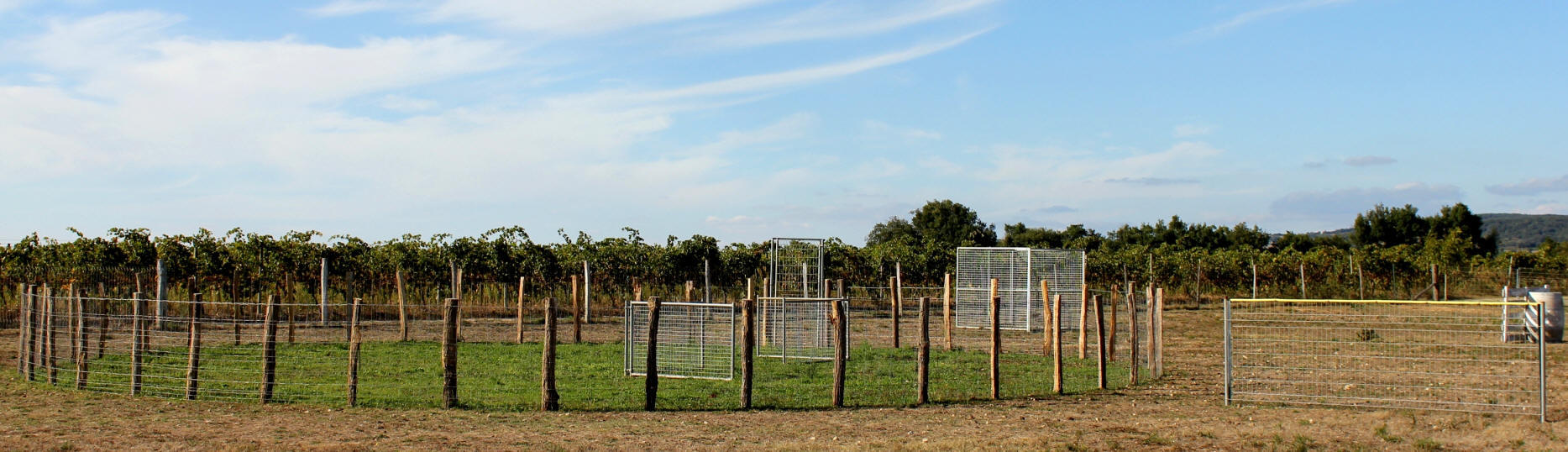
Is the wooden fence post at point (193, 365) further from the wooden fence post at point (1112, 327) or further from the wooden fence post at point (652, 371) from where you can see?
the wooden fence post at point (1112, 327)

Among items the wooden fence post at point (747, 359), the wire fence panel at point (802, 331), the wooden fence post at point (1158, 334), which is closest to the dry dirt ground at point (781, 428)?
the wooden fence post at point (747, 359)

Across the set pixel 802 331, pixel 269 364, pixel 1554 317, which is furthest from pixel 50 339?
pixel 1554 317

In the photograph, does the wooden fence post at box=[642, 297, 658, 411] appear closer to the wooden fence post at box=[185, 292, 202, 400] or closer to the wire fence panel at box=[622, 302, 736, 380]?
the wire fence panel at box=[622, 302, 736, 380]

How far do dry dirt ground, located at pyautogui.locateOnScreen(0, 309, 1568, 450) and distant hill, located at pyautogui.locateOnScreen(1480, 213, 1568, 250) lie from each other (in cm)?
12184

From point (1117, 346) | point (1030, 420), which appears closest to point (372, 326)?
point (1117, 346)

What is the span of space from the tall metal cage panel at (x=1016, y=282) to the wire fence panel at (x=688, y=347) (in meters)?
9.32

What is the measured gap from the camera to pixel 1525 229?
414ft

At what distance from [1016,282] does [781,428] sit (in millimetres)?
15269

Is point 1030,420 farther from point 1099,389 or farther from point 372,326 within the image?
point 372,326

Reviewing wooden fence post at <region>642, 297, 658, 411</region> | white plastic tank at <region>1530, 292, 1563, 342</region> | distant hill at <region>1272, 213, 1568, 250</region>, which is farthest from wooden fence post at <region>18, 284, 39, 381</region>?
distant hill at <region>1272, 213, 1568, 250</region>

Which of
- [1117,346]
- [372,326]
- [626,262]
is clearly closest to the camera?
[1117,346]

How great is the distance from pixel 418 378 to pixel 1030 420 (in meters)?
7.56

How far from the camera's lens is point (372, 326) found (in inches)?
885

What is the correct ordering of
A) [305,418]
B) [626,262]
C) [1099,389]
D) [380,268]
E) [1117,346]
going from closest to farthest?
[305,418] < [1099,389] < [1117,346] < [380,268] < [626,262]
